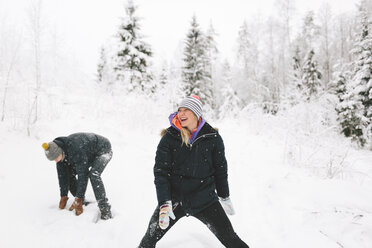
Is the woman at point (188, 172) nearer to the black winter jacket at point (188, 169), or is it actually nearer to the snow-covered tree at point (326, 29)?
the black winter jacket at point (188, 169)

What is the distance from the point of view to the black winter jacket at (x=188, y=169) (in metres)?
2.00

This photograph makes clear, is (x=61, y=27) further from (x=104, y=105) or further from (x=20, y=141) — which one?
(x=20, y=141)

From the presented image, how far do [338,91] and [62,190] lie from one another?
16.7 metres

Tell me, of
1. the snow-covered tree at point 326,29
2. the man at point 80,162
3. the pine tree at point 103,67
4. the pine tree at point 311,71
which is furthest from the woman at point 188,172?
the pine tree at point 103,67

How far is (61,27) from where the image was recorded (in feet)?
50.6

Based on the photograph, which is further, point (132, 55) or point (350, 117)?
point (132, 55)

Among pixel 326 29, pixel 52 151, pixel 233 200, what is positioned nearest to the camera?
pixel 52 151

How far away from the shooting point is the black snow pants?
1870mm

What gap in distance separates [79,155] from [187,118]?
1.93 meters

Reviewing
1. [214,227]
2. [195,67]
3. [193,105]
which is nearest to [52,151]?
[193,105]

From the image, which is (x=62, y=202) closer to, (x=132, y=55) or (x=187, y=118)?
(x=187, y=118)

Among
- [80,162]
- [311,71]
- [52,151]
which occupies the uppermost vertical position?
[311,71]

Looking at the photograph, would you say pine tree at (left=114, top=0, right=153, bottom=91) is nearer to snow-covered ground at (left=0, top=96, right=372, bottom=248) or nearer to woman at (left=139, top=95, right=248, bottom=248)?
snow-covered ground at (left=0, top=96, right=372, bottom=248)

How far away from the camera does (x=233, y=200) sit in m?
3.73
